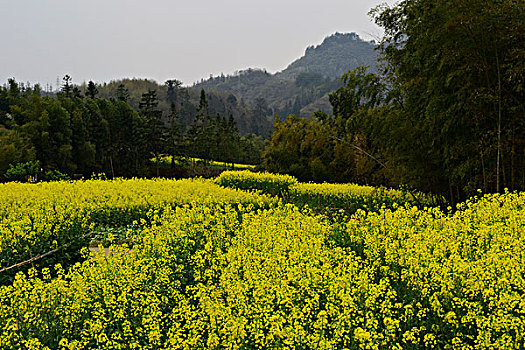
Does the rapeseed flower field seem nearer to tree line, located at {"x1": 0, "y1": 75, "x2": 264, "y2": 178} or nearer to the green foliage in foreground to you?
the green foliage in foreground

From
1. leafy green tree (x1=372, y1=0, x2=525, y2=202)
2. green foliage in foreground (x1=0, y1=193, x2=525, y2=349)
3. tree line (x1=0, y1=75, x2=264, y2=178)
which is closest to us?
green foliage in foreground (x1=0, y1=193, x2=525, y2=349)

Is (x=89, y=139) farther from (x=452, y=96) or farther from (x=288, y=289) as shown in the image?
(x=288, y=289)

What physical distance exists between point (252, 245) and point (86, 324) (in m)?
2.67

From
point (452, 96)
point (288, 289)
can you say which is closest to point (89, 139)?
point (452, 96)

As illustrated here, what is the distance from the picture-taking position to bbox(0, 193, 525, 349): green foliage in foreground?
10.1 ft

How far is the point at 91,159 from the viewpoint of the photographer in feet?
101

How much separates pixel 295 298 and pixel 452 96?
6.22 meters

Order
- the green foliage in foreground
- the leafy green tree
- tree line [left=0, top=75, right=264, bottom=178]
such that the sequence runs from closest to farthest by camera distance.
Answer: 1. the green foliage in foreground
2. the leafy green tree
3. tree line [left=0, top=75, right=264, bottom=178]

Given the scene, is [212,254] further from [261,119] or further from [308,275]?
[261,119]

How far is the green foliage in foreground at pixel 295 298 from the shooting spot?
121 inches

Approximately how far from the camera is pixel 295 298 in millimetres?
3705

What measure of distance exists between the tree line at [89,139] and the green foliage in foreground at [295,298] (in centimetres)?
1940

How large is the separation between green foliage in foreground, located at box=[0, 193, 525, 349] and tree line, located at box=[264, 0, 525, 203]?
2.49m

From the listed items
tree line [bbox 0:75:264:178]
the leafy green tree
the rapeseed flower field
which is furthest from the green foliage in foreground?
tree line [bbox 0:75:264:178]
